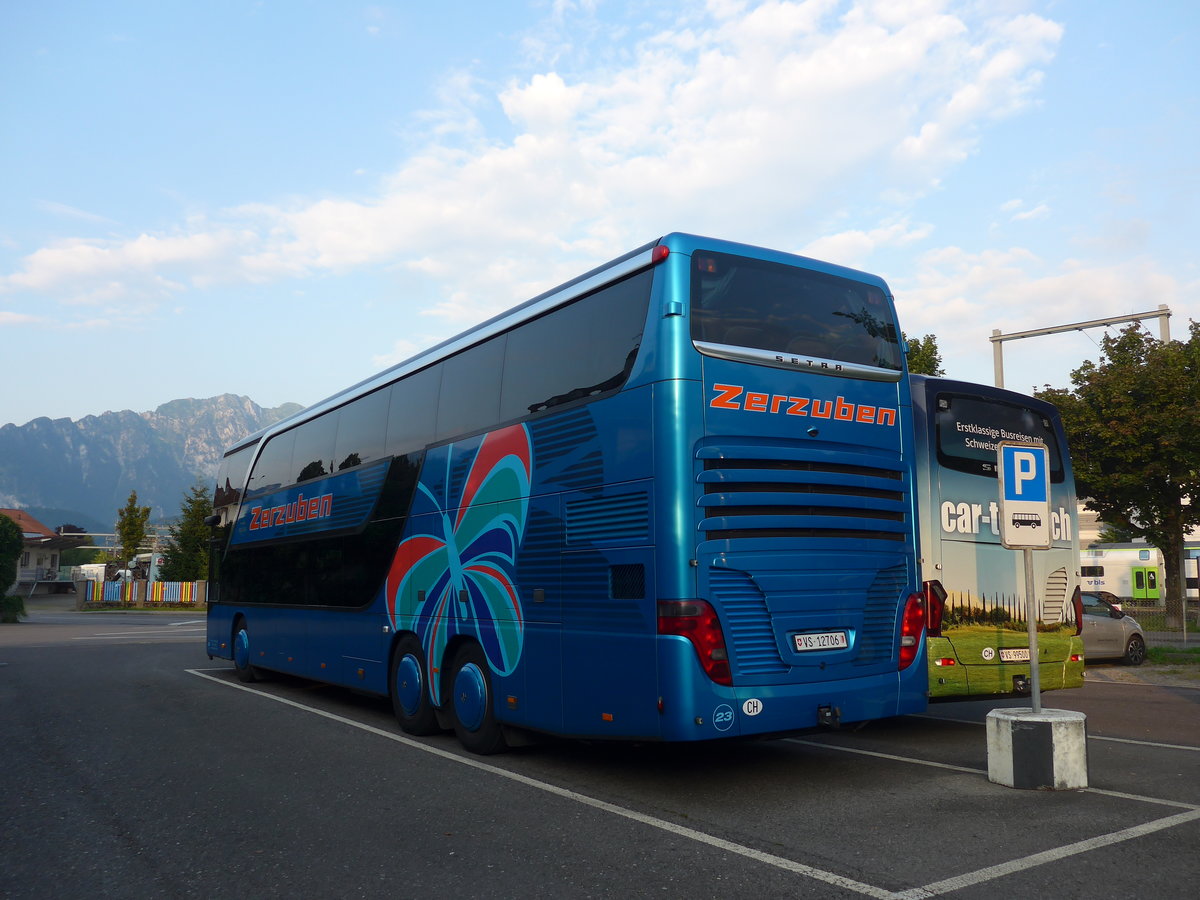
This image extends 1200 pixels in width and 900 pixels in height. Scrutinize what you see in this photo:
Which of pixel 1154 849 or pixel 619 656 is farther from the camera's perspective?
pixel 619 656

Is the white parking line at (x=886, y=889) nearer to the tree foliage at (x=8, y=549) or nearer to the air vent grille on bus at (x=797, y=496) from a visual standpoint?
the air vent grille on bus at (x=797, y=496)

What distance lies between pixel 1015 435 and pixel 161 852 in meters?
8.68

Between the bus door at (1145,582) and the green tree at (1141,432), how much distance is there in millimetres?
17644

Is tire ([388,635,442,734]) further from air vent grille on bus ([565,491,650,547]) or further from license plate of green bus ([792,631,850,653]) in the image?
license plate of green bus ([792,631,850,653])

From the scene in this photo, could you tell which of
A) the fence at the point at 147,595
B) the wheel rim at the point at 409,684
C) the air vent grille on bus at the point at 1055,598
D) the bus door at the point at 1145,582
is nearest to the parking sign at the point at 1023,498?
the air vent grille on bus at the point at 1055,598

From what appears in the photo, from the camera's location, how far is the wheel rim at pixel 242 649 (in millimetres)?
15227

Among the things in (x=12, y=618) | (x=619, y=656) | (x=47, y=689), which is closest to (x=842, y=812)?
(x=619, y=656)

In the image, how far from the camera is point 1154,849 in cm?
538

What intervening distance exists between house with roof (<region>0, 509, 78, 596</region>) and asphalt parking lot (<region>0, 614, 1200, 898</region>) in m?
67.9

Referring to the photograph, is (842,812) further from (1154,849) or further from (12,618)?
(12,618)

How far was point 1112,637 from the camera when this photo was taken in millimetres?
17922

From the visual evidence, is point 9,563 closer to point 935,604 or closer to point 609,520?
point 609,520

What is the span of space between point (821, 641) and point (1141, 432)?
66.9ft

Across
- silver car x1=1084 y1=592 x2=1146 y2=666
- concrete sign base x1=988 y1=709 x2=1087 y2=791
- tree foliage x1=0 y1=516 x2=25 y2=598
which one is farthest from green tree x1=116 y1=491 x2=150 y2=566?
concrete sign base x1=988 y1=709 x2=1087 y2=791
